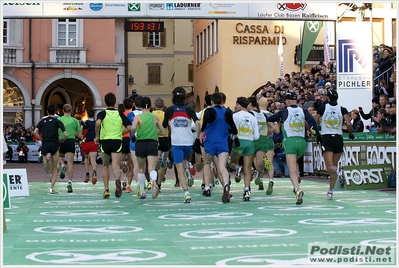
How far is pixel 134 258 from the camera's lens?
27.2ft

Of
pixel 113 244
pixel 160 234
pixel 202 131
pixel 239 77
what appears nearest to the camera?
pixel 113 244

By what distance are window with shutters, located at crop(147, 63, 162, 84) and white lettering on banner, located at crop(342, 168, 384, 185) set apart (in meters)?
51.3

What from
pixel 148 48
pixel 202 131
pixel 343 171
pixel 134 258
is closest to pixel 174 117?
pixel 202 131

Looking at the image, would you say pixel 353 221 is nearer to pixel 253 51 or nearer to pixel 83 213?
pixel 83 213

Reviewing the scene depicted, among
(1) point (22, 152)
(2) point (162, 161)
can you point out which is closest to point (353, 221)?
(2) point (162, 161)

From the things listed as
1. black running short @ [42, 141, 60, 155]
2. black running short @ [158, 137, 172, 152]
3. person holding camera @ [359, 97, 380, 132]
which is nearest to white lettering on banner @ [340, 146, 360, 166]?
person holding camera @ [359, 97, 380, 132]

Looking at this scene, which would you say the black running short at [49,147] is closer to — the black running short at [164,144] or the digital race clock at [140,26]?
the black running short at [164,144]

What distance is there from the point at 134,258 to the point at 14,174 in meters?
10.2

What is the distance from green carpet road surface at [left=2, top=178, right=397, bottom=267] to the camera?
8.41 metres

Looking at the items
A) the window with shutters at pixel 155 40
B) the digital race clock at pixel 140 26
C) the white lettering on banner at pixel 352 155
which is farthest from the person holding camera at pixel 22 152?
the window with shutters at pixel 155 40

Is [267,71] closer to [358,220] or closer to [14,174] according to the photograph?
[14,174]

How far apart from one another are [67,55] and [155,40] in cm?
2038

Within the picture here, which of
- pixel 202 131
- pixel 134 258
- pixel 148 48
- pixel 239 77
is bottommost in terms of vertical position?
pixel 134 258

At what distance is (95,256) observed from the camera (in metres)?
Result: 8.45
